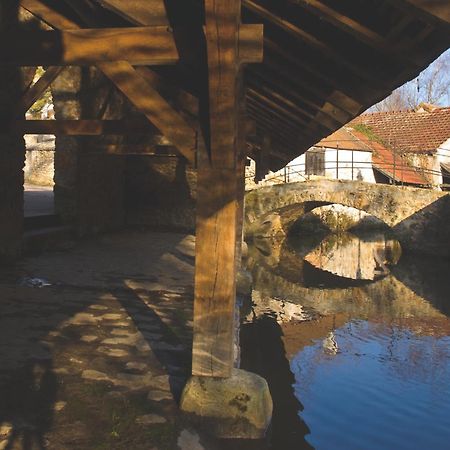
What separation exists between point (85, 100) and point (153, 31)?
7202mm

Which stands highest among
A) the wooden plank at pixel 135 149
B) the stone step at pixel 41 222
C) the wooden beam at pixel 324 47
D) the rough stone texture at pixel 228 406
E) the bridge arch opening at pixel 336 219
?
the wooden plank at pixel 135 149

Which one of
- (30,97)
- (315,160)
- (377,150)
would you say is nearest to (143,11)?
(30,97)

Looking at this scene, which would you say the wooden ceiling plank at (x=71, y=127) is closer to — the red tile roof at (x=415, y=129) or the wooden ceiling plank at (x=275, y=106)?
the wooden ceiling plank at (x=275, y=106)

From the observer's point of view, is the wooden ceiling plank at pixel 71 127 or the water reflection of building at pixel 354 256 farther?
the water reflection of building at pixel 354 256

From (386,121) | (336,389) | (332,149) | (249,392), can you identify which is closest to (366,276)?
(336,389)

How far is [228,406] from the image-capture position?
2.99 meters

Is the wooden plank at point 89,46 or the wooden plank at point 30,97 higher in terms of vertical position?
the wooden plank at point 30,97

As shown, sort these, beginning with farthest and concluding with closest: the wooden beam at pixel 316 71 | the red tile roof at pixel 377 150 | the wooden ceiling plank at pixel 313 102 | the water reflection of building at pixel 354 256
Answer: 1. the red tile roof at pixel 377 150
2. the water reflection of building at pixel 354 256
3. the wooden ceiling plank at pixel 313 102
4. the wooden beam at pixel 316 71

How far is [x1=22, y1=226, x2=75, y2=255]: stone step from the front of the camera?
26.3 feet

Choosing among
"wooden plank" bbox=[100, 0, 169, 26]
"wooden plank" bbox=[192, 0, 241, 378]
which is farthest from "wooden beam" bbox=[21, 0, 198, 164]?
"wooden plank" bbox=[100, 0, 169, 26]

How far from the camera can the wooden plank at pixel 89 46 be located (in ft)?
9.24

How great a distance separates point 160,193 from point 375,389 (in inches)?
317

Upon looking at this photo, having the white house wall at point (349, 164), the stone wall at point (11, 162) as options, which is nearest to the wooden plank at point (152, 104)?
the stone wall at point (11, 162)

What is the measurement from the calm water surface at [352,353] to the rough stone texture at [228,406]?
4.42 feet
